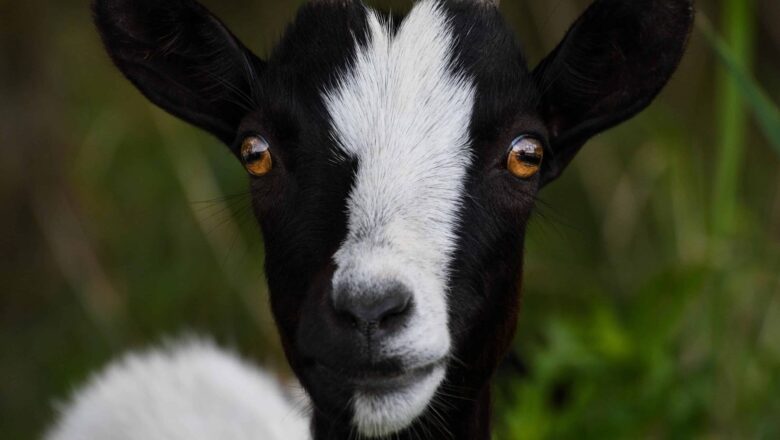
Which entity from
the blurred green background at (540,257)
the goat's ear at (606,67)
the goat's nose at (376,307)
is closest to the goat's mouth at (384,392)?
the goat's nose at (376,307)

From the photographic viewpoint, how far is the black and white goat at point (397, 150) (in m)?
3.05

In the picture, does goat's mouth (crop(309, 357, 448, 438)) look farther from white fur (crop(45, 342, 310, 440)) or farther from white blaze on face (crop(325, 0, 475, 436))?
white fur (crop(45, 342, 310, 440))

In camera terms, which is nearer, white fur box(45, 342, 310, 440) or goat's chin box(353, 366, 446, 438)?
goat's chin box(353, 366, 446, 438)

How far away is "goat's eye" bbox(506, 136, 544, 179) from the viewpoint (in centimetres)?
338

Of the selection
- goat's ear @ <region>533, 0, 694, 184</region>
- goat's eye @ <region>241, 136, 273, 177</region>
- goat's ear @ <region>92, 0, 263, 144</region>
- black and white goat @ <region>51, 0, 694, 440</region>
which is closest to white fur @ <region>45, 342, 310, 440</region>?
black and white goat @ <region>51, 0, 694, 440</region>

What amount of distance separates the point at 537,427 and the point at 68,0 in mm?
6697

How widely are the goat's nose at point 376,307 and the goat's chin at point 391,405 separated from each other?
0.68 feet

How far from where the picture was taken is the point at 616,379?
17.1 feet

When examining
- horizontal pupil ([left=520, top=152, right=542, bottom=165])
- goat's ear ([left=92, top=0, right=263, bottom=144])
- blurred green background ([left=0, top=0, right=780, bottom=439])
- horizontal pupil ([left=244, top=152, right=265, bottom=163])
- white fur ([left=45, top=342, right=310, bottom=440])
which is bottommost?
white fur ([left=45, top=342, right=310, bottom=440])

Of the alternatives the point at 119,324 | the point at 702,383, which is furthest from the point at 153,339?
the point at 702,383

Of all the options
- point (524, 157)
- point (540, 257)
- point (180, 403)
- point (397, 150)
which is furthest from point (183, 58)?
point (540, 257)

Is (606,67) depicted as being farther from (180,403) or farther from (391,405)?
(180,403)

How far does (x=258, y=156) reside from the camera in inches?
135

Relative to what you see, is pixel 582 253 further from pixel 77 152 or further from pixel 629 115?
pixel 629 115
